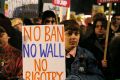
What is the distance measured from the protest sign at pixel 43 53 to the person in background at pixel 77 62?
13 centimetres

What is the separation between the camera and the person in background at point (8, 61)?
17.7 ft

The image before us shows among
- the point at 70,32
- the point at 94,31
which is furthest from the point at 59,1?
the point at 70,32

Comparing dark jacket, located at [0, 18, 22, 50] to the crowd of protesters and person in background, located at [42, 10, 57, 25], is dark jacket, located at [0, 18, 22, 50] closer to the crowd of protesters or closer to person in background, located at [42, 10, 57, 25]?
the crowd of protesters

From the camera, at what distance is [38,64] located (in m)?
5.16

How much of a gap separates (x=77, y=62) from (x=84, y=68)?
99mm

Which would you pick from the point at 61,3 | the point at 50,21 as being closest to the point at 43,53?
the point at 50,21

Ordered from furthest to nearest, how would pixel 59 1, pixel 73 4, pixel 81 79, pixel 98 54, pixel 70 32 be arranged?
pixel 73 4 → pixel 59 1 → pixel 98 54 → pixel 70 32 → pixel 81 79

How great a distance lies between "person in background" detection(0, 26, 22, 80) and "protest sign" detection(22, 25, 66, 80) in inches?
10.9

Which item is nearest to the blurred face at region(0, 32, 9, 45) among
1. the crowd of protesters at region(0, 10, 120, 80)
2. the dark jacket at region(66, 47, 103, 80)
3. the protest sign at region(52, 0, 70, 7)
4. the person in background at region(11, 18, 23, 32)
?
the crowd of protesters at region(0, 10, 120, 80)

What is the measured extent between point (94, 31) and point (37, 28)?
1.15 m

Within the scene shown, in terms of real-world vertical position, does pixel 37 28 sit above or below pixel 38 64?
above

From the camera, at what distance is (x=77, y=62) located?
5.14m

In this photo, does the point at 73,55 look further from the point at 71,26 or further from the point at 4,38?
the point at 4,38

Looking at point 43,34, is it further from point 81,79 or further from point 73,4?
point 73,4
